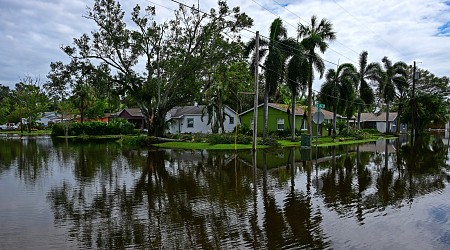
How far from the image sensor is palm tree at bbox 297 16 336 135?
34.7 meters

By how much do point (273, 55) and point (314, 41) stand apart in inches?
210

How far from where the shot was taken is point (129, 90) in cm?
3703

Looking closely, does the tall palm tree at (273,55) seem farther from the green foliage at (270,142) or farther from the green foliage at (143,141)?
the green foliage at (143,141)

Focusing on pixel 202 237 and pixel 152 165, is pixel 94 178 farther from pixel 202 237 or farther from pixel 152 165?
pixel 202 237

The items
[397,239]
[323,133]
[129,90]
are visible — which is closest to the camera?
[397,239]

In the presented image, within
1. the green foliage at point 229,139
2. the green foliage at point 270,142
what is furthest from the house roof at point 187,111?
the green foliage at point 270,142

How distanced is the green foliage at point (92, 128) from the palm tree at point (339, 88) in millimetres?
27110

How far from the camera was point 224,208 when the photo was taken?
9078 mm

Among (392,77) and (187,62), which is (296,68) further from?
(392,77)

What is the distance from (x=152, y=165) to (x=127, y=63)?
2080cm

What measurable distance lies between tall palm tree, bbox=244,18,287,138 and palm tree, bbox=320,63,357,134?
14.3 m

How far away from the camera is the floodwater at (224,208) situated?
6.71 m

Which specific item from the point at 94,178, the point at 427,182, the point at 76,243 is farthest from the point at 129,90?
the point at 76,243

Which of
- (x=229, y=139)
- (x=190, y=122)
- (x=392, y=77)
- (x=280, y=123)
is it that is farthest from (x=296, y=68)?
(x=392, y=77)
